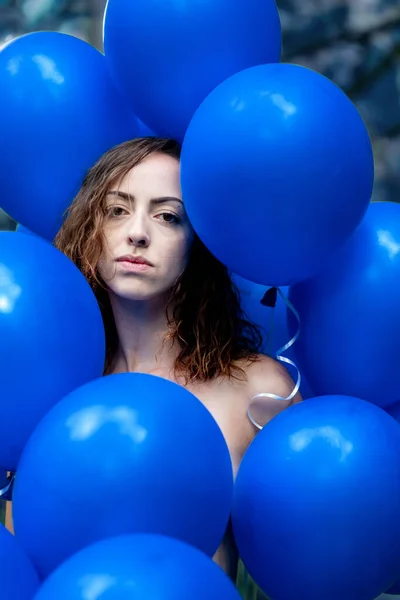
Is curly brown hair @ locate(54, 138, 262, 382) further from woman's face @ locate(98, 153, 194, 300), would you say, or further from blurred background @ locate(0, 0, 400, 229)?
blurred background @ locate(0, 0, 400, 229)

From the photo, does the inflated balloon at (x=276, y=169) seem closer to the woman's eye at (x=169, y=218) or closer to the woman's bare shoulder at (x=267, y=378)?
the woman's eye at (x=169, y=218)

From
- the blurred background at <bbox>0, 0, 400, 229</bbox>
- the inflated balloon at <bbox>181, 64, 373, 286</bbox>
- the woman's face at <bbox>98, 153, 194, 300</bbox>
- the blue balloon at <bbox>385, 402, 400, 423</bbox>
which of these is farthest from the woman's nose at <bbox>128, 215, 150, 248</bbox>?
the blurred background at <bbox>0, 0, 400, 229</bbox>

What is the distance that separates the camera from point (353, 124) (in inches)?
67.2

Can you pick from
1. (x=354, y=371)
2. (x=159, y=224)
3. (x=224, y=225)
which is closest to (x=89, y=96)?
(x=159, y=224)

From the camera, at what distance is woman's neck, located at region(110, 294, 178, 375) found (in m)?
1.98

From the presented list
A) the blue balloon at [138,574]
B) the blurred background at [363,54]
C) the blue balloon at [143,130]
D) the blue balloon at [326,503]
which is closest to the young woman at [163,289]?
the blue balloon at [143,130]

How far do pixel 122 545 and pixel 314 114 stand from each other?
708 mm

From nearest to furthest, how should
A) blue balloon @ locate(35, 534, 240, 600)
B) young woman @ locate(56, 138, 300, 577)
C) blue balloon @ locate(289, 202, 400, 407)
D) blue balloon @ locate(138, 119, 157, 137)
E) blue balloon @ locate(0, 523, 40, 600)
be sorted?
blue balloon @ locate(35, 534, 240, 600) < blue balloon @ locate(0, 523, 40, 600) < blue balloon @ locate(289, 202, 400, 407) < young woman @ locate(56, 138, 300, 577) < blue balloon @ locate(138, 119, 157, 137)

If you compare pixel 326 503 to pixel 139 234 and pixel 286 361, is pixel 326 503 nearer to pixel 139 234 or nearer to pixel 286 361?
pixel 286 361

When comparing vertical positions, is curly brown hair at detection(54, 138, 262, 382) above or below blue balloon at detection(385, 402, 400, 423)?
above

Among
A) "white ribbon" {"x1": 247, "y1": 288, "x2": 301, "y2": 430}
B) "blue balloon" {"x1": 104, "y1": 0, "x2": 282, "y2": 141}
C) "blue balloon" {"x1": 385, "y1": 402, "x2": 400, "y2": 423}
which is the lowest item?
"blue balloon" {"x1": 385, "y1": 402, "x2": 400, "y2": 423}

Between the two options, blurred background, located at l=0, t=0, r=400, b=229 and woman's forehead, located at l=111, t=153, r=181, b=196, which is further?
blurred background, located at l=0, t=0, r=400, b=229

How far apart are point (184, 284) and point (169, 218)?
130mm

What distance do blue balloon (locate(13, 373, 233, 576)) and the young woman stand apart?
39 centimetres
